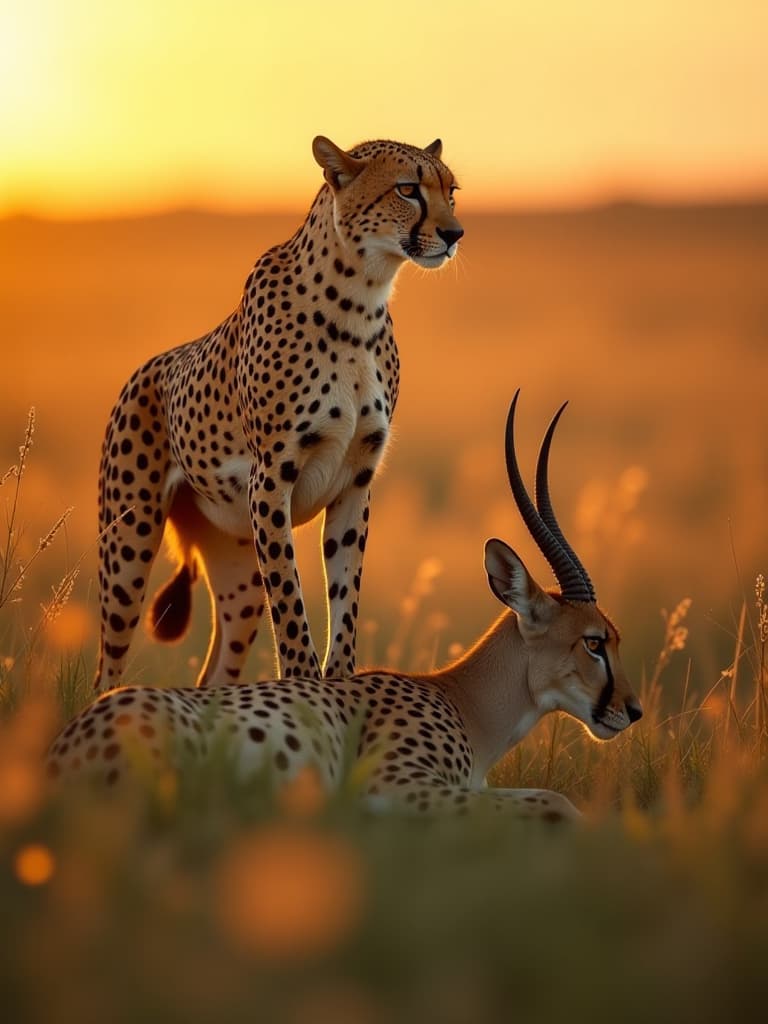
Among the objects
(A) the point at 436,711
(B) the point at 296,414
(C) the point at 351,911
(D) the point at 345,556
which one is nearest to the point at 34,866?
(C) the point at 351,911

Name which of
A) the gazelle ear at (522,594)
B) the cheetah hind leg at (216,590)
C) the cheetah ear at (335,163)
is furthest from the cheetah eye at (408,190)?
the cheetah hind leg at (216,590)

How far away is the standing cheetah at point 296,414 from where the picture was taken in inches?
233

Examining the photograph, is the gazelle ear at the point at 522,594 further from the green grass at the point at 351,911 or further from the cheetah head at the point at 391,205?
the green grass at the point at 351,911

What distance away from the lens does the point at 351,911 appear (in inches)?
108

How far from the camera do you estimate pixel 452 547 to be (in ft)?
44.8

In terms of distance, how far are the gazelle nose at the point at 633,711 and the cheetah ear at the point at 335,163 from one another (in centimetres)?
198

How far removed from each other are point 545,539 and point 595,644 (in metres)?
0.36

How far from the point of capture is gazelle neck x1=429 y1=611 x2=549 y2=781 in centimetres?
558

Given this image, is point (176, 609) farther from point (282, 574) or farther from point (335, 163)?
point (335, 163)

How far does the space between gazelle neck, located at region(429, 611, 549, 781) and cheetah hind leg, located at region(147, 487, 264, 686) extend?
1.32m

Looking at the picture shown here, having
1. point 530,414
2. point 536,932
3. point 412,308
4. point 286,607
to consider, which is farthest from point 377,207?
point 412,308

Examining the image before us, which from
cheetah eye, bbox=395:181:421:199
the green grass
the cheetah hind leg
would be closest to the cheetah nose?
cheetah eye, bbox=395:181:421:199

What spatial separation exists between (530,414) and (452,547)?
6220 millimetres

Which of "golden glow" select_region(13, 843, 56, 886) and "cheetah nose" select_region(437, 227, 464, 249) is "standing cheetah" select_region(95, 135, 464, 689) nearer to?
"cheetah nose" select_region(437, 227, 464, 249)
